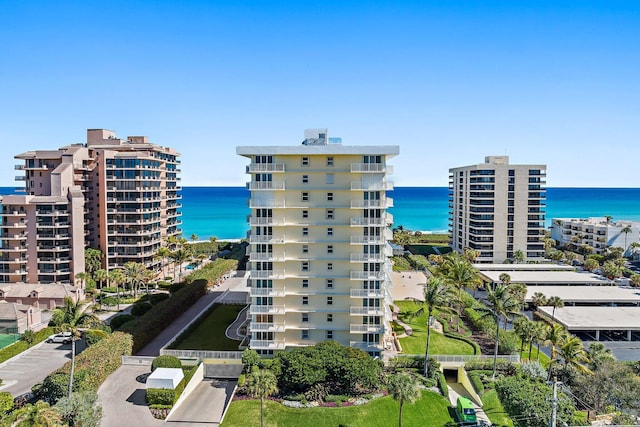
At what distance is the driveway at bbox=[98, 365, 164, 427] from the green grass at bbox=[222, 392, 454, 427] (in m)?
6.49

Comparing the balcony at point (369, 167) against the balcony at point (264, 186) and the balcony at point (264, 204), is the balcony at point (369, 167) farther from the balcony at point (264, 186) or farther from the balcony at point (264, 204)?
the balcony at point (264, 204)

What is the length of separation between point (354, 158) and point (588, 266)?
65756 mm

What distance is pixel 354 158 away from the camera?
1794 inches

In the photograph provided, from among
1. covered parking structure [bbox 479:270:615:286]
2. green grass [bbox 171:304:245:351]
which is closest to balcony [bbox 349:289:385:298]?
green grass [bbox 171:304:245:351]

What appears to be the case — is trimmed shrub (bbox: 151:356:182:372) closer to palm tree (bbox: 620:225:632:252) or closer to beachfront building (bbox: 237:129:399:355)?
beachfront building (bbox: 237:129:399:355)

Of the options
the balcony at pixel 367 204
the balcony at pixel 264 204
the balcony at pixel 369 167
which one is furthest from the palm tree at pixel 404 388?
the balcony at pixel 264 204

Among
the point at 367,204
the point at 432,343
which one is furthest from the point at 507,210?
the point at 367,204

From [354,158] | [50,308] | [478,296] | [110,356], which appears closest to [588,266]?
[478,296]

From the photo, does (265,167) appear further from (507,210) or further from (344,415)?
(507,210)

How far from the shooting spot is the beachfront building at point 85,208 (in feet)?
241

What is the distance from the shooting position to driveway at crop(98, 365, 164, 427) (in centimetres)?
3616

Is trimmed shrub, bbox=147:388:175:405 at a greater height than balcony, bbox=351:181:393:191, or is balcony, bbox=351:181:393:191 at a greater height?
balcony, bbox=351:181:393:191

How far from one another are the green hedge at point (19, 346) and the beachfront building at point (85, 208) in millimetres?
21696

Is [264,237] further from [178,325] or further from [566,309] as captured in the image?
[566,309]
